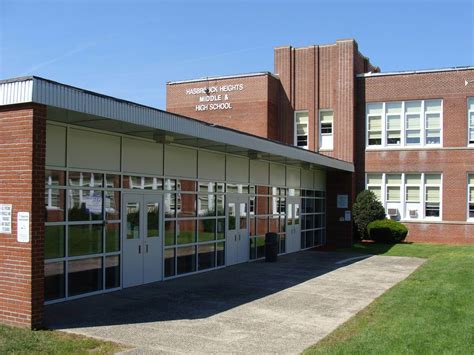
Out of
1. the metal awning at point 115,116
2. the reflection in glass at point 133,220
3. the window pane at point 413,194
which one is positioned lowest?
the reflection in glass at point 133,220

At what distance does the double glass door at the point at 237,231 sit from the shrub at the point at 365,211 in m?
11.5

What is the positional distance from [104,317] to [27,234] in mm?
2111

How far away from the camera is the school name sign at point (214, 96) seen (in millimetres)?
32331

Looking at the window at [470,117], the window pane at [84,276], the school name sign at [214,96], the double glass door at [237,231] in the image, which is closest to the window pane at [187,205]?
the double glass door at [237,231]

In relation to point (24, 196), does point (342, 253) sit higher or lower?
lower

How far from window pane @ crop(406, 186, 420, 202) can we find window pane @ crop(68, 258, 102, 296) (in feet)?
68.9

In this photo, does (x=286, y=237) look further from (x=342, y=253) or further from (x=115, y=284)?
(x=115, y=284)

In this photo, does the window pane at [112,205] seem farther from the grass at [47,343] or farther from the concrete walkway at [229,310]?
the grass at [47,343]

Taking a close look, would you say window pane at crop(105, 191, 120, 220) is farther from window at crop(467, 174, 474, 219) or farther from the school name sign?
window at crop(467, 174, 474, 219)

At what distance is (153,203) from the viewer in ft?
44.9

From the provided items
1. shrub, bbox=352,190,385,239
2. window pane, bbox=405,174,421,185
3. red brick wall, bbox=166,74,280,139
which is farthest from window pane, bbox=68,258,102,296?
window pane, bbox=405,174,421,185

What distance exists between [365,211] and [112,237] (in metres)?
18.7

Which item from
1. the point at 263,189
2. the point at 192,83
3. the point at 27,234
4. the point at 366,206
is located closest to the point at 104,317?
the point at 27,234

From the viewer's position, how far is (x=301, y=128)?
31.3m
